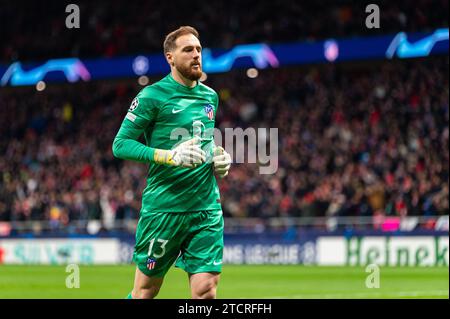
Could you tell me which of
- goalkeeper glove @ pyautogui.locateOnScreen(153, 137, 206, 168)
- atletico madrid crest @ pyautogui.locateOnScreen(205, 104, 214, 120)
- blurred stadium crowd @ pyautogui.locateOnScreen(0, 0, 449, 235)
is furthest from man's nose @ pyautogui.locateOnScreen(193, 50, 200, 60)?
blurred stadium crowd @ pyautogui.locateOnScreen(0, 0, 449, 235)

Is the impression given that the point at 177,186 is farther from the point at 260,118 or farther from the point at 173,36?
the point at 260,118

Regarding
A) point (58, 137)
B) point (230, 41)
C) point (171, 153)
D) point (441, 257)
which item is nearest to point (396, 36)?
point (230, 41)

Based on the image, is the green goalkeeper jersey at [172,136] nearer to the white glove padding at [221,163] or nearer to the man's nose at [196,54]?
the white glove padding at [221,163]

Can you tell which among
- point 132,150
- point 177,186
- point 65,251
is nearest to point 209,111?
point 177,186

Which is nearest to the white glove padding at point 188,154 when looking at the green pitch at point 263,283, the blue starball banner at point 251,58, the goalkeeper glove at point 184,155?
the goalkeeper glove at point 184,155

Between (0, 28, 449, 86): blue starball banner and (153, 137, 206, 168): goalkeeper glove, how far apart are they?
2079 cm

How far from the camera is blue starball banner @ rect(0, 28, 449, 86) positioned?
27.8m

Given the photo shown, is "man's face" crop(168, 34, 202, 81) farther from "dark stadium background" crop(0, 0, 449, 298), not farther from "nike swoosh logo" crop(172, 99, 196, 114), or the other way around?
"dark stadium background" crop(0, 0, 449, 298)

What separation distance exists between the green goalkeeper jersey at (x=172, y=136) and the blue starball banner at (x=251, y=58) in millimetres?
20349

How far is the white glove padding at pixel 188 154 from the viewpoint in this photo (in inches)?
279

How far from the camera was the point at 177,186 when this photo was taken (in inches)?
297
